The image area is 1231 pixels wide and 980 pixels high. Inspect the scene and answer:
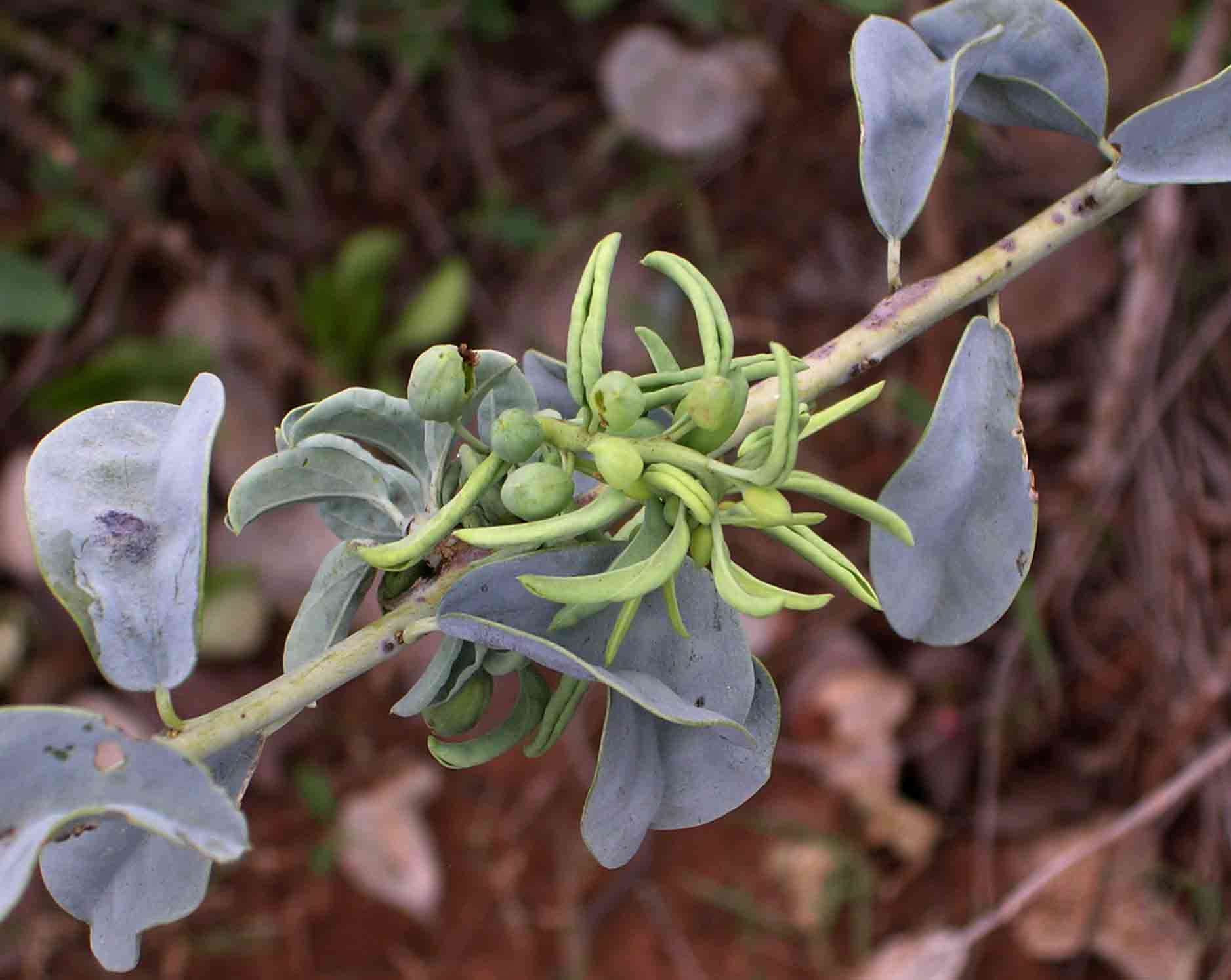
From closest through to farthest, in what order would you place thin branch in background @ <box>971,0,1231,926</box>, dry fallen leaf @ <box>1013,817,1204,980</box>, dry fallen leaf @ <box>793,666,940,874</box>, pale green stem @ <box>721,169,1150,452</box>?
pale green stem @ <box>721,169,1150,452</box>, thin branch in background @ <box>971,0,1231,926</box>, dry fallen leaf @ <box>1013,817,1204,980</box>, dry fallen leaf @ <box>793,666,940,874</box>

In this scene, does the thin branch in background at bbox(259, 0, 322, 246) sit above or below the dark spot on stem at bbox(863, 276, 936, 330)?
below

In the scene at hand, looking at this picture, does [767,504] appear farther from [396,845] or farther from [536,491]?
[396,845]

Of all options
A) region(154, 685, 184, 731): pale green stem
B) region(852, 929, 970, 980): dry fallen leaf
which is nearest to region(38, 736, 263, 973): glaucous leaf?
region(154, 685, 184, 731): pale green stem

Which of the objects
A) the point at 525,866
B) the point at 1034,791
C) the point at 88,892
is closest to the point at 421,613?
the point at 88,892

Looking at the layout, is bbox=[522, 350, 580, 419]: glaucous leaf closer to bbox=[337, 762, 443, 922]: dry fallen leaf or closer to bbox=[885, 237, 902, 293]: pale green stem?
bbox=[885, 237, 902, 293]: pale green stem

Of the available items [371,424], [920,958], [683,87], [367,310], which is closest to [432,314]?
[367,310]

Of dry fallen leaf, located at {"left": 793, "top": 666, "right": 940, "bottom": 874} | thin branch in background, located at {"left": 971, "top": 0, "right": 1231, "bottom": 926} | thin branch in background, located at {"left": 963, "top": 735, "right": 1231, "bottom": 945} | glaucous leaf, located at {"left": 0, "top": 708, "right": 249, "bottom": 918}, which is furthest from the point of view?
dry fallen leaf, located at {"left": 793, "top": 666, "right": 940, "bottom": 874}

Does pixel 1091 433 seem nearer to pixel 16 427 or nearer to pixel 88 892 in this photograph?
pixel 88 892

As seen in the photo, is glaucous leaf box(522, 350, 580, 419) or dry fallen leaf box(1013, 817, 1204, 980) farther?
dry fallen leaf box(1013, 817, 1204, 980)
